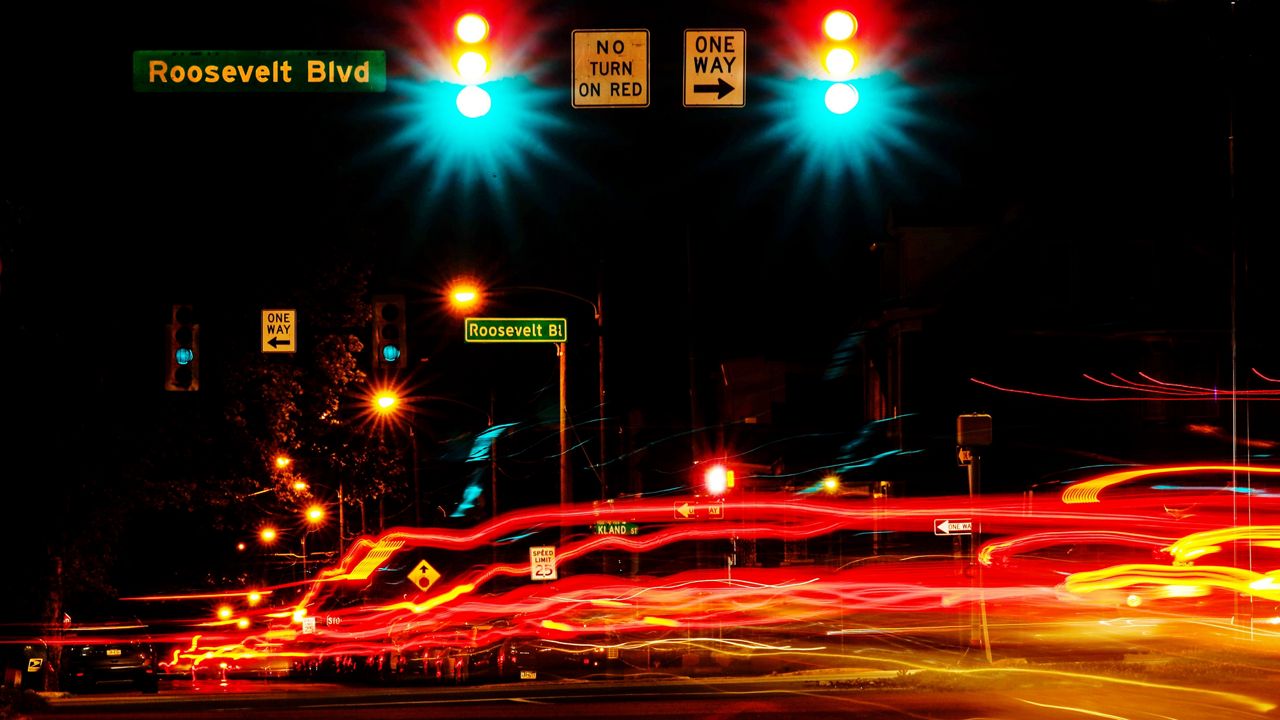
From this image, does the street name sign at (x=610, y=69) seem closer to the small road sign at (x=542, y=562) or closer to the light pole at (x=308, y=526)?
the small road sign at (x=542, y=562)

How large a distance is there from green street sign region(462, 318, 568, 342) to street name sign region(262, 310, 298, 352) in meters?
3.29

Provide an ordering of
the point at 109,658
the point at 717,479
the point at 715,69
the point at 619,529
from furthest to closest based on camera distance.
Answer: the point at 717,479 < the point at 619,529 < the point at 109,658 < the point at 715,69

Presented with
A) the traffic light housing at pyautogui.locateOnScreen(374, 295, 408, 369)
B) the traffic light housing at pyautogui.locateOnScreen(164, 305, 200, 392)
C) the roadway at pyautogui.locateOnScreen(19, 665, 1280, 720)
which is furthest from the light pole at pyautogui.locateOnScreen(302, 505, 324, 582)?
the roadway at pyautogui.locateOnScreen(19, 665, 1280, 720)

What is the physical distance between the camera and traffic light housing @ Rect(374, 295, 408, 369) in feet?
61.8

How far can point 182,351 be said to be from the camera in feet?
58.9

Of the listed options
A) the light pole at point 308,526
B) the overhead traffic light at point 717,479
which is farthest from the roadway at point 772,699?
the light pole at point 308,526

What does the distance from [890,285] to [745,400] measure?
62.4ft

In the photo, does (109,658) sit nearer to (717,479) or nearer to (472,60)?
(717,479)

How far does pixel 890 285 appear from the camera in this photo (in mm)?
43094

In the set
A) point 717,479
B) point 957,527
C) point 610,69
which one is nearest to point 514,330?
point 717,479

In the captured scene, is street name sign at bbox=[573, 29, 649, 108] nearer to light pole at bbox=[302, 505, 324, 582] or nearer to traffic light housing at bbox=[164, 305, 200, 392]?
traffic light housing at bbox=[164, 305, 200, 392]

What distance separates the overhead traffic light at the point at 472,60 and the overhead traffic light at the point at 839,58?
266 centimetres

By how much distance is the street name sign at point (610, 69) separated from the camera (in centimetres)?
1042

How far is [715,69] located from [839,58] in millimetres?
977
